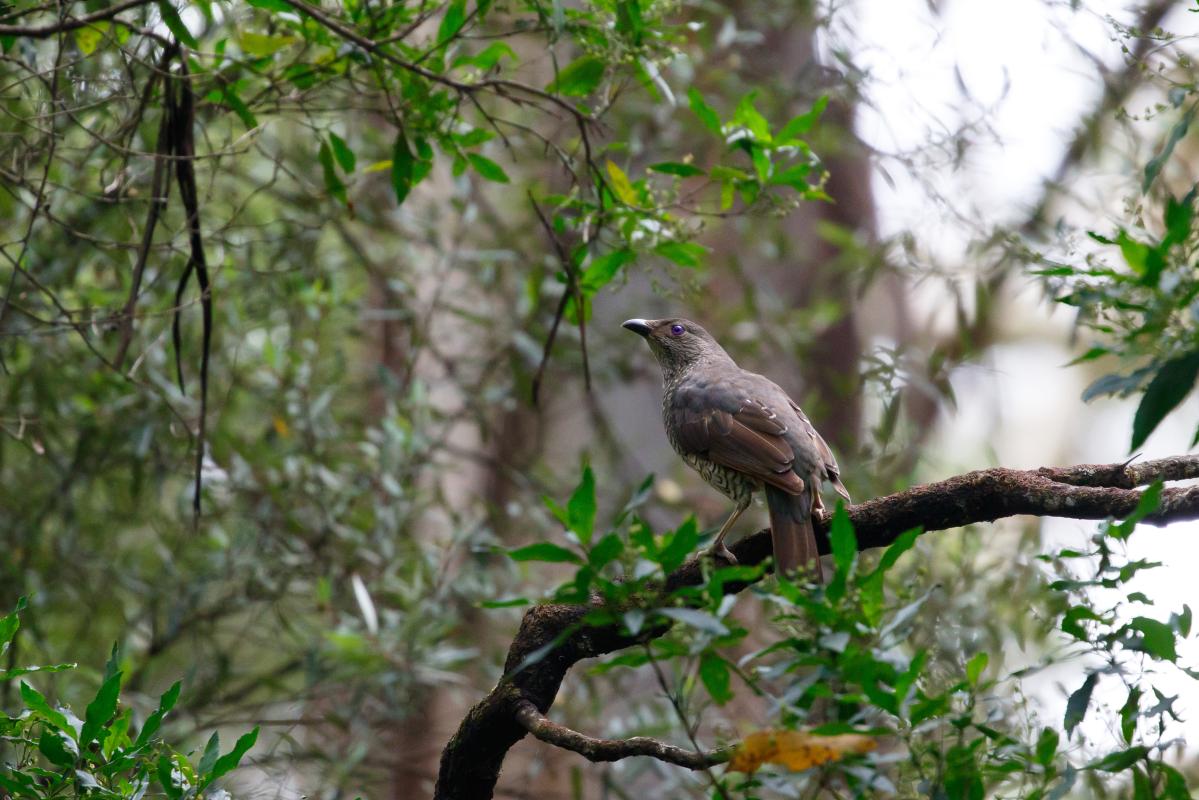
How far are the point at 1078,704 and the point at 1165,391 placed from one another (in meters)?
0.67

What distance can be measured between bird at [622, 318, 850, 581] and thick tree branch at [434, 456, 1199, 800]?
490 mm

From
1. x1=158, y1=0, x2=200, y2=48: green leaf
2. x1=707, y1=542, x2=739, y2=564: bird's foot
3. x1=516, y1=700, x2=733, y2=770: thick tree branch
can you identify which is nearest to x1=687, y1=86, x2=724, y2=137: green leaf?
x1=707, y1=542, x2=739, y2=564: bird's foot

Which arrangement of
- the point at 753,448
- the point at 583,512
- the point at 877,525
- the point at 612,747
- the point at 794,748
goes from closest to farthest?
the point at 794,748 < the point at 583,512 < the point at 612,747 < the point at 877,525 < the point at 753,448

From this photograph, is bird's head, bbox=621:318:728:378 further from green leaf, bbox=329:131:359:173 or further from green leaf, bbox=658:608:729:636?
green leaf, bbox=658:608:729:636

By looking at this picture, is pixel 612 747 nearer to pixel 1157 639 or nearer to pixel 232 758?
pixel 232 758

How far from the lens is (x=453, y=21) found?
3.71m

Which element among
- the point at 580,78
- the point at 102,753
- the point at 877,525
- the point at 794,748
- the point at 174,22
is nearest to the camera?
the point at 794,748

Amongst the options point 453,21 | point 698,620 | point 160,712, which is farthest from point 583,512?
point 453,21

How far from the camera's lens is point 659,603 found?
2135 mm

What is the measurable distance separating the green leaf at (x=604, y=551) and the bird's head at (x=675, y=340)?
11.5ft

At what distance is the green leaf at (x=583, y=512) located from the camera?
213cm

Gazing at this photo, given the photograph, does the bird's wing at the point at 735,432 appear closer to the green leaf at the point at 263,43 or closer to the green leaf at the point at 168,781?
the green leaf at the point at 263,43

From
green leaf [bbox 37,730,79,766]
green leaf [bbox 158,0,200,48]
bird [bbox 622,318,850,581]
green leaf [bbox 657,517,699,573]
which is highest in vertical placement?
green leaf [bbox 158,0,200,48]

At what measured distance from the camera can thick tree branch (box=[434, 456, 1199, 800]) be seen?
2830 millimetres
